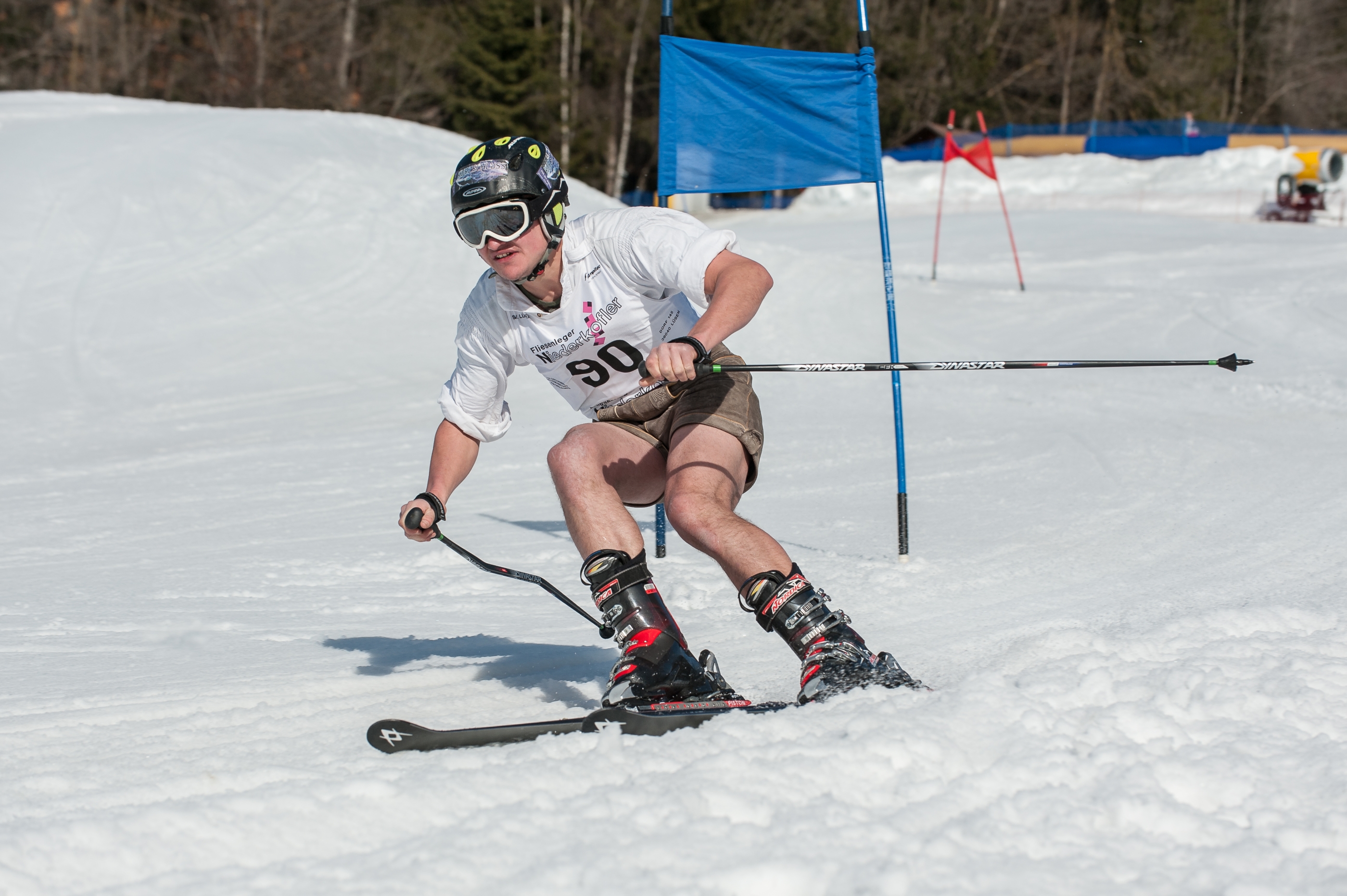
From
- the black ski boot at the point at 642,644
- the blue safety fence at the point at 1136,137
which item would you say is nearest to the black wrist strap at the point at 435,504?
the black ski boot at the point at 642,644

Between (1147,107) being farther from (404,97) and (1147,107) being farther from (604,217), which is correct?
(604,217)

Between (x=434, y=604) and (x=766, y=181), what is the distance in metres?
2.47

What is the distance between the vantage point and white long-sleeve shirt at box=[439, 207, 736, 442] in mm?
3314

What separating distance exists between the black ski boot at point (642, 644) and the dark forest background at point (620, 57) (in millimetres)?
30454

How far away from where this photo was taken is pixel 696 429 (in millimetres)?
3408

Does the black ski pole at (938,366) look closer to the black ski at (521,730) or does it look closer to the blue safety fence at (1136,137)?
the black ski at (521,730)

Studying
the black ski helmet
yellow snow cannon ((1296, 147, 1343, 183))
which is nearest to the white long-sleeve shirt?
the black ski helmet

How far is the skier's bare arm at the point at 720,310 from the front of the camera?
9.41 ft

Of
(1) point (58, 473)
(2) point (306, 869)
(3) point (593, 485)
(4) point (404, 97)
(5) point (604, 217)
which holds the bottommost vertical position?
(1) point (58, 473)

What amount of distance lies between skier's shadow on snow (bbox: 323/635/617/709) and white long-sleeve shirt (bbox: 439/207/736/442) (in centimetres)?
78

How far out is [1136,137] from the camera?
3319cm

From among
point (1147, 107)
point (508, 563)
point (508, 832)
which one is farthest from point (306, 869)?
point (1147, 107)

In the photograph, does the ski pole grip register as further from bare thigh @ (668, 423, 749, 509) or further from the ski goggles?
the ski goggles

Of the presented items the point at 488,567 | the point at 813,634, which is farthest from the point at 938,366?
the point at 488,567
